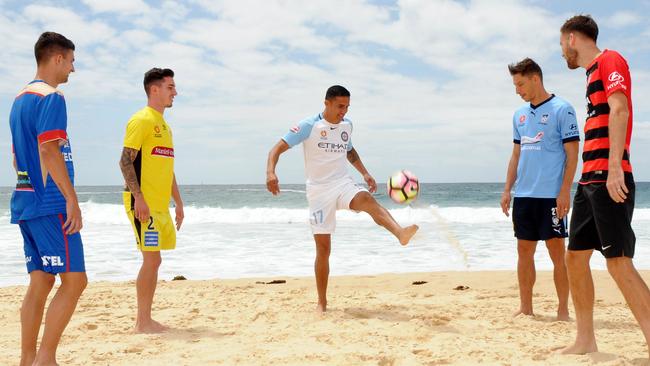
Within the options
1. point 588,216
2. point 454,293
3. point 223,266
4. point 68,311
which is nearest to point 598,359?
point 588,216

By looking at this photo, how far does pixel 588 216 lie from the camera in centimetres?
363

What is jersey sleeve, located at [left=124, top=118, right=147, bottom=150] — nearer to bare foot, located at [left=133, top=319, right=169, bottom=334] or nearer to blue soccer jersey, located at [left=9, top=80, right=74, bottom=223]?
blue soccer jersey, located at [left=9, top=80, right=74, bottom=223]

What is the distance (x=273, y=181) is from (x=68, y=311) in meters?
2.29

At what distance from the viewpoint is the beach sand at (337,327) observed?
3975mm

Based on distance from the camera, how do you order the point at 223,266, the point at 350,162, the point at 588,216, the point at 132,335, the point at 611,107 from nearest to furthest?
the point at 611,107 < the point at 588,216 < the point at 132,335 < the point at 350,162 < the point at 223,266

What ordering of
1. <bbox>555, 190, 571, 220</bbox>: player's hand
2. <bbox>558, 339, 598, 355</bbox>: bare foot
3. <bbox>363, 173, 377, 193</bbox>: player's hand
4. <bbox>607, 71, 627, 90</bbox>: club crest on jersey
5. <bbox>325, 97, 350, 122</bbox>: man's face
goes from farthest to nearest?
1. <bbox>363, 173, 377, 193</bbox>: player's hand
2. <bbox>325, 97, 350, 122</bbox>: man's face
3. <bbox>555, 190, 571, 220</bbox>: player's hand
4. <bbox>558, 339, 598, 355</bbox>: bare foot
5. <bbox>607, 71, 627, 90</bbox>: club crest on jersey

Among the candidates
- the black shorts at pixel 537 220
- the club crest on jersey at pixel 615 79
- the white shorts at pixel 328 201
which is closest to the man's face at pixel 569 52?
the club crest on jersey at pixel 615 79

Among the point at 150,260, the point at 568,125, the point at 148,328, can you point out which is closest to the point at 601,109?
the point at 568,125

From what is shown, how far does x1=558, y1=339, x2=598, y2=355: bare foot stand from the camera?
388cm

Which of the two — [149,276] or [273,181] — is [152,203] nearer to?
[149,276]

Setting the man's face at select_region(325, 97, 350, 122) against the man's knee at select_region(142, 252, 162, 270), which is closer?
the man's knee at select_region(142, 252, 162, 270)

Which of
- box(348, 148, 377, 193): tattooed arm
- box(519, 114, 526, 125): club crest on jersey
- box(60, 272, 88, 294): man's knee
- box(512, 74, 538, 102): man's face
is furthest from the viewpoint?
box(348, 148, 377, 193): tattooed arm

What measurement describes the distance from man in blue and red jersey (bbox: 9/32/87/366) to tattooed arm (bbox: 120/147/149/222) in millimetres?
1032

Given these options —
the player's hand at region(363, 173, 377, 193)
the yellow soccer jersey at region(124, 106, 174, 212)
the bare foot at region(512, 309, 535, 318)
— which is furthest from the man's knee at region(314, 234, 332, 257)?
the bare foot at region(512, 309, 535, 318)
